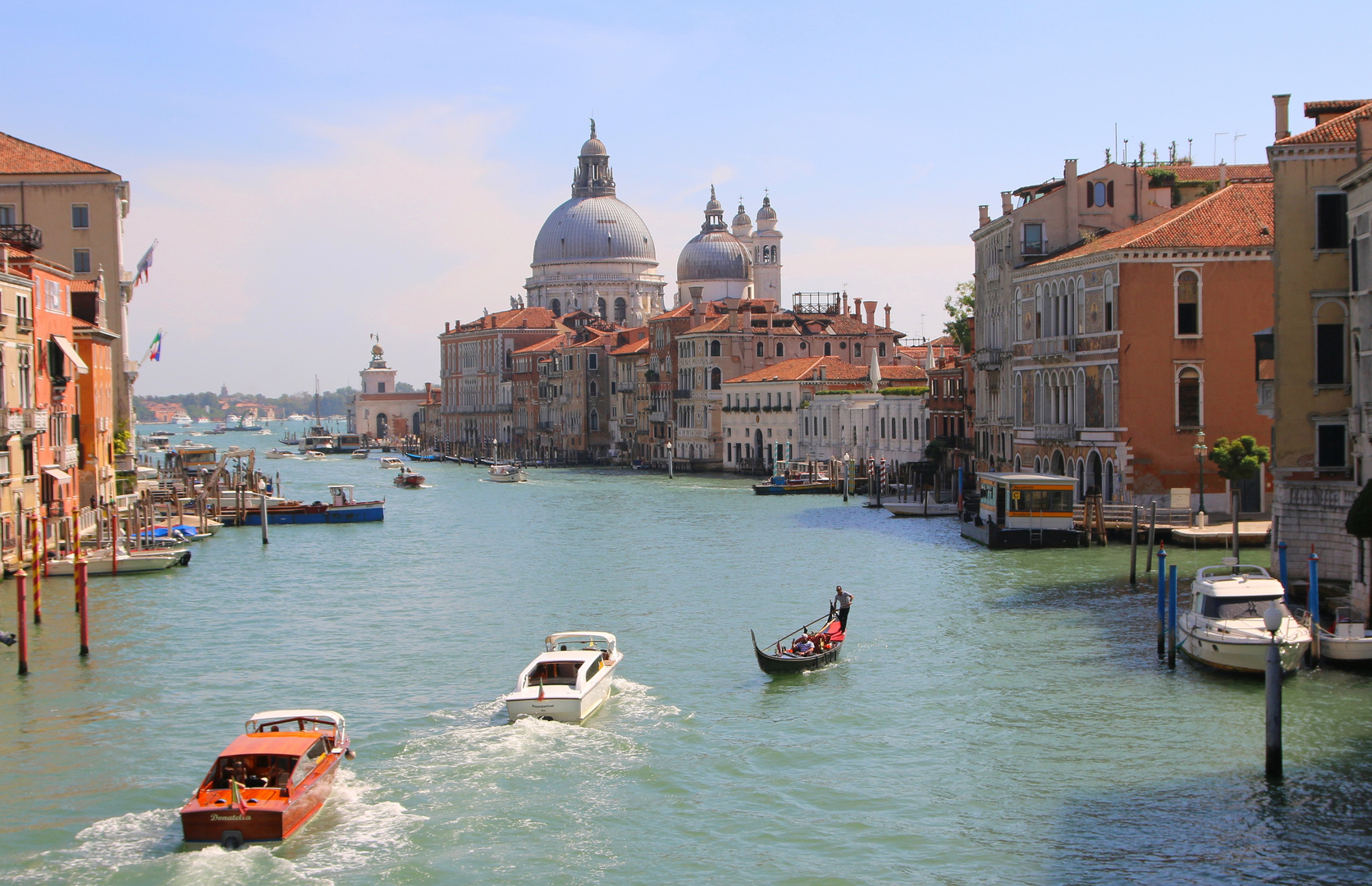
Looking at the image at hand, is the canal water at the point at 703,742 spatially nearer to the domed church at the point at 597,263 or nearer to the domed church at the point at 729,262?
the domed church at the point at 729,262

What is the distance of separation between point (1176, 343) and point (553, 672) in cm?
1808

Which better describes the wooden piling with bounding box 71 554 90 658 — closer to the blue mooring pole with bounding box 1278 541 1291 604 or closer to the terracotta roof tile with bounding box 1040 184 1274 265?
the blue mooring pole with bounding box 1278 541 1291 604

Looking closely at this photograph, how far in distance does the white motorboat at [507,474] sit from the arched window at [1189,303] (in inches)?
1410

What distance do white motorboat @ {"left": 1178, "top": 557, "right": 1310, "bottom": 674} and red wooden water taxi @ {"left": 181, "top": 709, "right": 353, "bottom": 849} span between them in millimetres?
9122

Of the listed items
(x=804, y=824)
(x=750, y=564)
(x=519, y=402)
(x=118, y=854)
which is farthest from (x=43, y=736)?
(x=519, y=402)

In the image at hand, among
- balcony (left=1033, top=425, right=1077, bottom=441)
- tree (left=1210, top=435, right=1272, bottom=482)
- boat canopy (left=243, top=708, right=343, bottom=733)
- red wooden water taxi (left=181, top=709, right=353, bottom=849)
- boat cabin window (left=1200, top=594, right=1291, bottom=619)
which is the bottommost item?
red wooden water taxi (left=181, top=709, right=353, bottom=849)

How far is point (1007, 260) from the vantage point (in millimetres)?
37094

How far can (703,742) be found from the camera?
14305mm

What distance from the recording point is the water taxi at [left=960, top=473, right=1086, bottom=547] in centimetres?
2884

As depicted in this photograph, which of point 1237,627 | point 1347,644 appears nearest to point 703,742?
point 1237,627

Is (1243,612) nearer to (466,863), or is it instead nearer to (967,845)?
(967,845)

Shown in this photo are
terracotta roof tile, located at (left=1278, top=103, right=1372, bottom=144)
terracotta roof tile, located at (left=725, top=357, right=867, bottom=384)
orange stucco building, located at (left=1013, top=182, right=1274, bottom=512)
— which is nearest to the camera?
terracotta roof tile, located at (left=1278, top=103, right=1372, bottom=144)

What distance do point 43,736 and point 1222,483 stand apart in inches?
861

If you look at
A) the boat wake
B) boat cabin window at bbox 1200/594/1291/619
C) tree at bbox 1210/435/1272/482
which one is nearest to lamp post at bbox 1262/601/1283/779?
boat cabin window at bbox 1200/594/1291/619
